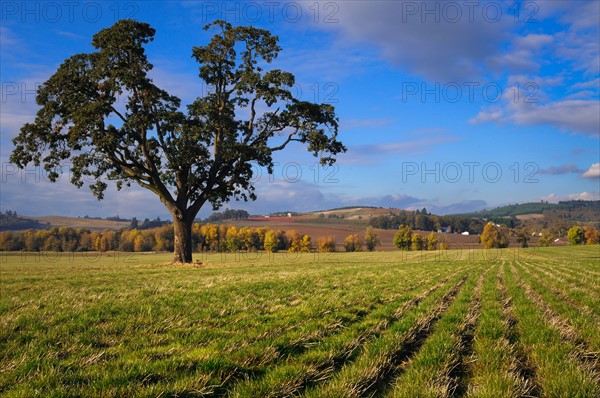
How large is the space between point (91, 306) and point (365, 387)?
7.71m

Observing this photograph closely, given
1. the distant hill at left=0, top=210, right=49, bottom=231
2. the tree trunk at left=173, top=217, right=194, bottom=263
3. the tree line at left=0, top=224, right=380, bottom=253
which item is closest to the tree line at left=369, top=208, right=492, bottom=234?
the tree line at left=0, top=224, right=380, bottom=253

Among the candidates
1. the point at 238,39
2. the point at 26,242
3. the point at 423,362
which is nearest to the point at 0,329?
the point at 423,362

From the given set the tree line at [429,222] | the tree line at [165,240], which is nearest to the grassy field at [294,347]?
the tree line at [165,240]

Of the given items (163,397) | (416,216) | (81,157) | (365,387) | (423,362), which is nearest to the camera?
(163,397)

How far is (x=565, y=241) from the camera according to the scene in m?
129

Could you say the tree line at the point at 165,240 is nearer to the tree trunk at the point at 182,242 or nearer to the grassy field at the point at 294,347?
the tree trunk at the point at 182,242

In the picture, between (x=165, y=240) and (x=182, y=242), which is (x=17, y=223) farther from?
(x=182, y=242)

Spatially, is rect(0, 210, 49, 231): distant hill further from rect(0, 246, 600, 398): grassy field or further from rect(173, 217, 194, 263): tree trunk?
rect(0, 246, 600, 398): grassy field

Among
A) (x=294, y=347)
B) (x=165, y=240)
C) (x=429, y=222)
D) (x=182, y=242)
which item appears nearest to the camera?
(x=294, y=347)

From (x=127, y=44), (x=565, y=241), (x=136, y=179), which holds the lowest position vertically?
(x=565, y=241)

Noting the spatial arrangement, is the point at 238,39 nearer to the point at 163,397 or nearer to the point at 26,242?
the point at 163,397

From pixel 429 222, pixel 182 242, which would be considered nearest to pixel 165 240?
pixel 182 242

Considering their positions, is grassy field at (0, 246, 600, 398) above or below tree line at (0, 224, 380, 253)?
above

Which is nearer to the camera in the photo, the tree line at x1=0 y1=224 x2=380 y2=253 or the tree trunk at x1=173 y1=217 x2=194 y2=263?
the tree trunk at x1=173 y1=217 x2=194 y2=263
